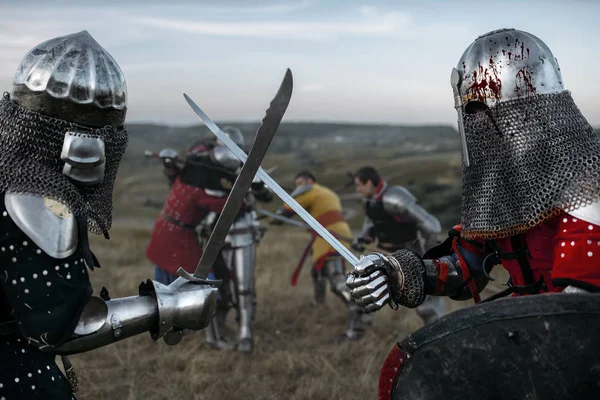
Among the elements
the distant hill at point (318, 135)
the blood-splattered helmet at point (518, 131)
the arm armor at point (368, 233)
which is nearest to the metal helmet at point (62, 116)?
the blood-splattered helmet at point (518, 131)

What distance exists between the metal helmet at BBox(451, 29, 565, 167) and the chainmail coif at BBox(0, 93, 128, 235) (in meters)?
1.44

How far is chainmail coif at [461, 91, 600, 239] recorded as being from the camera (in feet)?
8.05

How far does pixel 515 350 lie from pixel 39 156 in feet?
5.83

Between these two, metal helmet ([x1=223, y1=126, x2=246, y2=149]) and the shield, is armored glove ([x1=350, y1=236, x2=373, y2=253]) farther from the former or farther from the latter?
the shield

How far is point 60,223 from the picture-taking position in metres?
2.24

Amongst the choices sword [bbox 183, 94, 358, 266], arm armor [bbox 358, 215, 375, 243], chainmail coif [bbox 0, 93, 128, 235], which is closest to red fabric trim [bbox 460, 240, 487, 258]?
sword [bbox 183, 94, 358, 266]

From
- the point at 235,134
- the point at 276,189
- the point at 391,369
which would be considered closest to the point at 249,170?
the point at 276,189

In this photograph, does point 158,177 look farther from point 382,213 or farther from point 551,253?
point 551,253

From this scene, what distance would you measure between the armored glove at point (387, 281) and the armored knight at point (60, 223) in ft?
1.97

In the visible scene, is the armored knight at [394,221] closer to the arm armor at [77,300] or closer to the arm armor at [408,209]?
the arm armor at [408,209]

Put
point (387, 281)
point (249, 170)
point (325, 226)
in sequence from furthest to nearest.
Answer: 1. point (325, 226)
2. point (387, 281)
3. point (249, 170)

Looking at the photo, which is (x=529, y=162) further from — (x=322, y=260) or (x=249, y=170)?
(x=322, y=260)

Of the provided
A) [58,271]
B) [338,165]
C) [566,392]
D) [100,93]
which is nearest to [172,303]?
[58,271]

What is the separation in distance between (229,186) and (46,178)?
4566 millimetres
